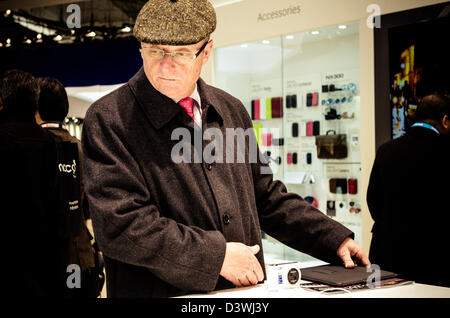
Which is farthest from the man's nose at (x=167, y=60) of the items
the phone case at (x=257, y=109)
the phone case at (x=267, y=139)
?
the phone case at (x=257, y=109)

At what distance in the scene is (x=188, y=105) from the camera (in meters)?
1.76

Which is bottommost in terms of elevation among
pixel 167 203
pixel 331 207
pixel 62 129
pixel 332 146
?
pixel 331 207

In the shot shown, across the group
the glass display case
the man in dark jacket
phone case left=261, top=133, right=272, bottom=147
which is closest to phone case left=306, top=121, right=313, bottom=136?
the glass display case

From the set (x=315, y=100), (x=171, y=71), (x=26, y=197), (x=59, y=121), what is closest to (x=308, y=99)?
(x=315, y=100)

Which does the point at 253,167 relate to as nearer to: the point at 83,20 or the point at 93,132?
the point at 93,132

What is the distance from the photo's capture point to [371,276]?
160cm

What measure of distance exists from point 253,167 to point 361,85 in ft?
8.66

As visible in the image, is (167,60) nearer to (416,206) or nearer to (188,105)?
(188,105)

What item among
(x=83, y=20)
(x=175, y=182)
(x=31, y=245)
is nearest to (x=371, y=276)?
(x=175, y=182)

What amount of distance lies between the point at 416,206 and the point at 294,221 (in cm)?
179

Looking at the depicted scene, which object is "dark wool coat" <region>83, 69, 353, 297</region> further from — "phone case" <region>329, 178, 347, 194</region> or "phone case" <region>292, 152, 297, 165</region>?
"phone case" <region>292, 152, 297, 165</region>

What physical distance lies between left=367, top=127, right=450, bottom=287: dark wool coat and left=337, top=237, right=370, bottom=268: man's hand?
5.62 ft

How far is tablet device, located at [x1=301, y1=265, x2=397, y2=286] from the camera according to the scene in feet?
5.07

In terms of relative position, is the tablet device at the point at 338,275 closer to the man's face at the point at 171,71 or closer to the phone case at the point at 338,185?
the man's face at the point at 171,71
